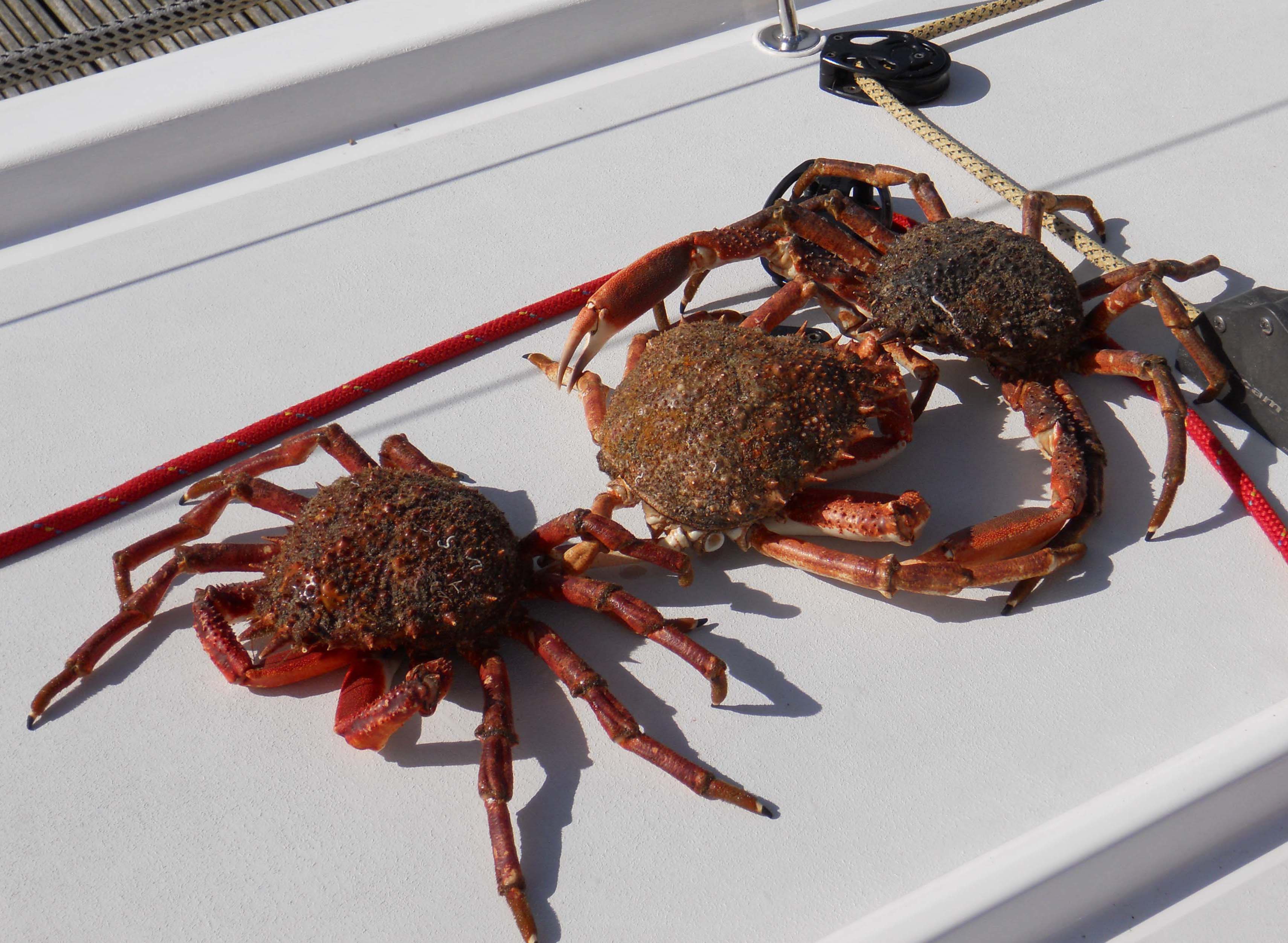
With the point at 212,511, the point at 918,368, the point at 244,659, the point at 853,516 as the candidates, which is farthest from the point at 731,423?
the point at 212,511

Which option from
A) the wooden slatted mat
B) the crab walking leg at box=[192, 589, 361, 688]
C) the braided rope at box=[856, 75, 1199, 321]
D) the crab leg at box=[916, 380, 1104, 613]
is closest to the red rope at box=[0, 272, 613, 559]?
the crab walking leg at box=[192, 589, 361, 688]

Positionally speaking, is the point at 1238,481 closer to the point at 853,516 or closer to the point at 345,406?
the point at 853,516

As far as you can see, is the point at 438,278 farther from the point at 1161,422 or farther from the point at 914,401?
the point at 1161,422

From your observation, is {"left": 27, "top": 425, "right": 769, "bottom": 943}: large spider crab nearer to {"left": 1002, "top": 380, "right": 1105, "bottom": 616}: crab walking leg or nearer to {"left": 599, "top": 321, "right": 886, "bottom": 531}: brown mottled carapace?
{"left": 599, "top": 321, "right": 886, "bottom": 531}: brown mottled carapace

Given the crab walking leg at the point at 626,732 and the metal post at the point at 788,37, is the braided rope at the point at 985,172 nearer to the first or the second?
the metal post at the point at 788,37

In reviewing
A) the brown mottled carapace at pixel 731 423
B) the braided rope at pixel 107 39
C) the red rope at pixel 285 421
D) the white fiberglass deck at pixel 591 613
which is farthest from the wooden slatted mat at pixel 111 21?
the brown mottled carapace at pixel 731 423

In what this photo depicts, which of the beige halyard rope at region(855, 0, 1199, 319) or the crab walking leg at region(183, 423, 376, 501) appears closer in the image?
the crab walking leg at region(183, 423, 376, 501)
